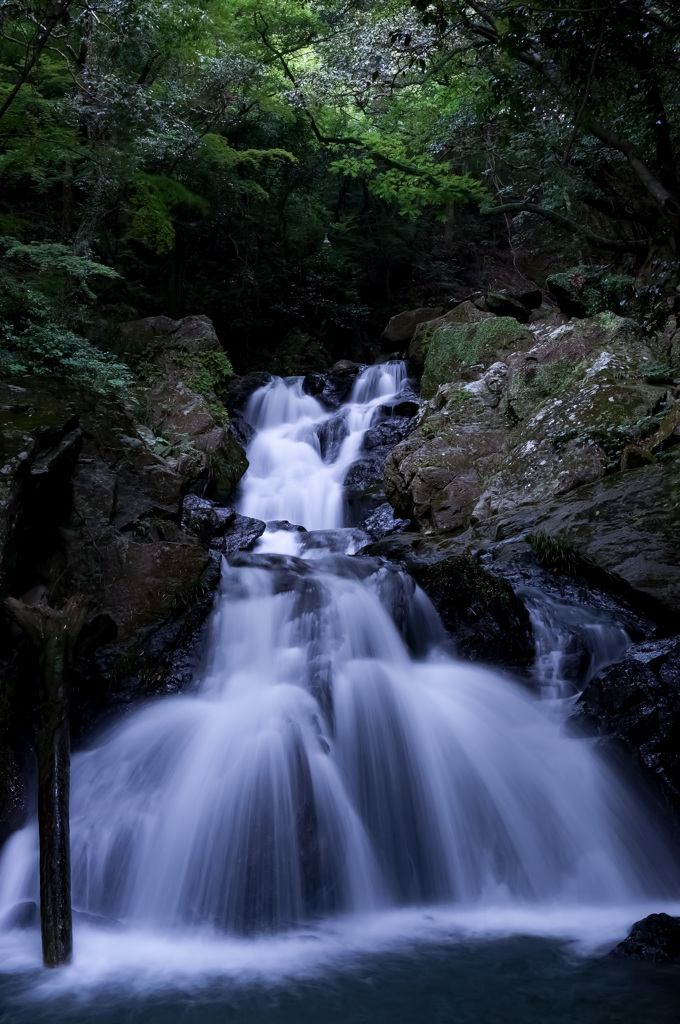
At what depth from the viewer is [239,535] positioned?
9953mm

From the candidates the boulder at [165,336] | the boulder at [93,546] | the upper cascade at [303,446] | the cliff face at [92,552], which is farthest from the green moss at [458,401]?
the boulder at [93,546]

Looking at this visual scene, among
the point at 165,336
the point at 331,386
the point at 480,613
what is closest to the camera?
the point at 480,613

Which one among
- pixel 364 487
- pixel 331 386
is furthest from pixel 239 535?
pixel 331 386

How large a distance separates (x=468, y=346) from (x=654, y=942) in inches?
437

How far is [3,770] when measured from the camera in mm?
5102

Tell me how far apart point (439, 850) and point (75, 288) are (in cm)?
901

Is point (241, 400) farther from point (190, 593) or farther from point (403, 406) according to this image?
point (190, 593)

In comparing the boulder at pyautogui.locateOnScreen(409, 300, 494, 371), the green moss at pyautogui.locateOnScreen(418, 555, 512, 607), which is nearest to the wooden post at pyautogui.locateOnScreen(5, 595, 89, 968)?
the green moss at pyautogui.locateOnScreen(418, 555, 512, 607)

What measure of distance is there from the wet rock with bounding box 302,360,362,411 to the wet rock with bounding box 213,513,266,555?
246 inches

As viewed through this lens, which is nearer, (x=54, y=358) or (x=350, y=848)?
(x=350, y=848)

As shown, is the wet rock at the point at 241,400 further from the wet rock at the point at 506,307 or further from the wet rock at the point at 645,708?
the wet rock at the point at 645,708

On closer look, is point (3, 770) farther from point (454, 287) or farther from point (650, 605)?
point (454, 287)

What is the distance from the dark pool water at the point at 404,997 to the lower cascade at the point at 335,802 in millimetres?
799

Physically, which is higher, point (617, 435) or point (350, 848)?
point (617, 435)
